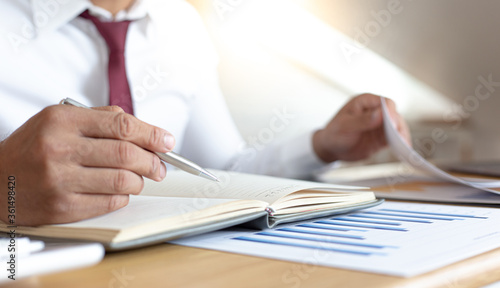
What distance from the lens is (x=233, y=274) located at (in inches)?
14.5

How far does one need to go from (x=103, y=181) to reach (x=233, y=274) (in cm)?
18

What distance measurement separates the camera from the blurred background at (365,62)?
4.29ft

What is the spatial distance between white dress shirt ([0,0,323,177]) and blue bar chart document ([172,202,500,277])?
0.56 meters

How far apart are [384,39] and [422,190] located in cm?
83

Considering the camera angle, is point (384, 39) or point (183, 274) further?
point (384, 39)

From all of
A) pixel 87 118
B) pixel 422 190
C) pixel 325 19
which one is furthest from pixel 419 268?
pixel 325 19

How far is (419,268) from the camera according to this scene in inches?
14.0

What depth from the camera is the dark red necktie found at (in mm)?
912

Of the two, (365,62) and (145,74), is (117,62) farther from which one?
(365,62)

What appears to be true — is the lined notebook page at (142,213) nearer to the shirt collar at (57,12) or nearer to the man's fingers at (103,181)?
the man's fingers at (103,181)

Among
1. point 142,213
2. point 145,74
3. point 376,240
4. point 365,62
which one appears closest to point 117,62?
point 145,74

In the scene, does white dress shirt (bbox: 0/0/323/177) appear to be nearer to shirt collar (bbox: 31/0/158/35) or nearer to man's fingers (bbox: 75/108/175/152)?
shirt collar (bbox: 31/0/158/35)

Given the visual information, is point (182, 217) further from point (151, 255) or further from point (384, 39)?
point (384, 39)

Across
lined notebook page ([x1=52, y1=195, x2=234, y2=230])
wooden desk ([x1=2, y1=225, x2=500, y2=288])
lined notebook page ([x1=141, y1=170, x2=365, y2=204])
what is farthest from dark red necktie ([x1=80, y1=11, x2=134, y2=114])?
wooden desk ([x1=2, y1=225, x2=500, y2=288])
